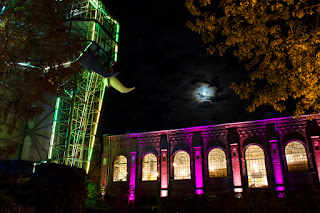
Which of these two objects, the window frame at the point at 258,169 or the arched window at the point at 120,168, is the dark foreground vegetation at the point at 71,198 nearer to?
the window frame at the point at 258,169

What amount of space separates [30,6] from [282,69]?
9.88m

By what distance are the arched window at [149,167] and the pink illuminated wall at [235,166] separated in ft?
28.7

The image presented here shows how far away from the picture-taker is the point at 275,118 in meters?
26.7

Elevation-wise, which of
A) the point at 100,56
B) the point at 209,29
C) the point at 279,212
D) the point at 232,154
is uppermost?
the point at 100,56

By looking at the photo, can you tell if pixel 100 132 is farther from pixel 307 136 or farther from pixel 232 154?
pixel 307 136

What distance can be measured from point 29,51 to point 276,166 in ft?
78.8

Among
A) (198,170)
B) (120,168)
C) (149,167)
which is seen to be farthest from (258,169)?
(120,168)

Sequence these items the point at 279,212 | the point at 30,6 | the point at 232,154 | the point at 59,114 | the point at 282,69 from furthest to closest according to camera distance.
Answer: the point at 232,154, the point at 59,114, the point at 279,212, the point at 282,69, the point at 30,6

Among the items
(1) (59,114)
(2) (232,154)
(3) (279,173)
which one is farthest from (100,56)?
(3) (279,173)

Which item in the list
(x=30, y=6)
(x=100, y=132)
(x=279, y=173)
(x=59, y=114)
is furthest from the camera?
(x=100, y=132)

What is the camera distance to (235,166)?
27156mm

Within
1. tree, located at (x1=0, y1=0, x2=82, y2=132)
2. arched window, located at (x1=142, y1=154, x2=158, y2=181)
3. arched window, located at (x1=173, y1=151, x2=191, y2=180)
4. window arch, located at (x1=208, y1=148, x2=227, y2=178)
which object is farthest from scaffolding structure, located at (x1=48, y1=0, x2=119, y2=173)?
window arch, located at (x1=208, y1=148, x2=227, y2=178)

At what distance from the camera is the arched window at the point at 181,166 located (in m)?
29.6

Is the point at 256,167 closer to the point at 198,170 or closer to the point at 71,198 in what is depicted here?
the point at 198,170
